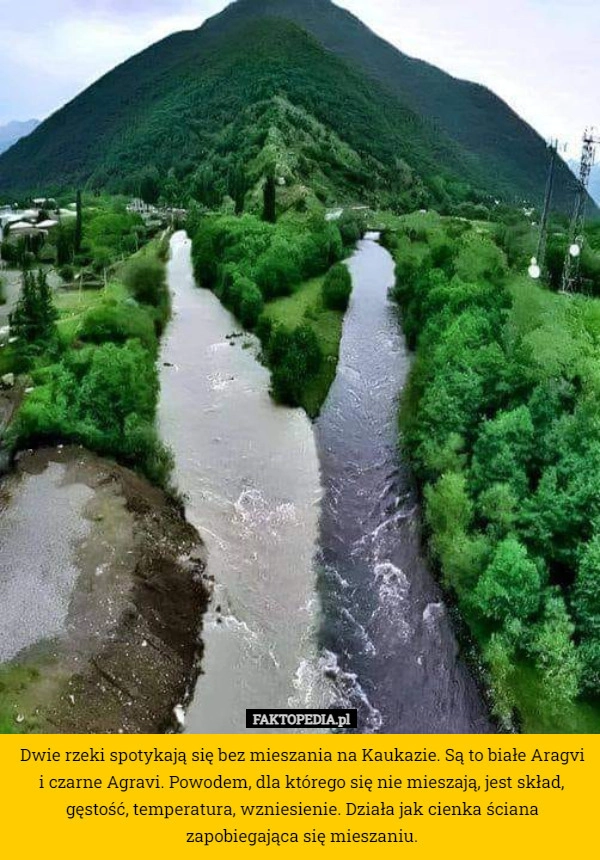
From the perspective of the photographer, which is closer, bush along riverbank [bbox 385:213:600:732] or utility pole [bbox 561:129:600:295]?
bush along riverbank [bbox 385:213:600:732]

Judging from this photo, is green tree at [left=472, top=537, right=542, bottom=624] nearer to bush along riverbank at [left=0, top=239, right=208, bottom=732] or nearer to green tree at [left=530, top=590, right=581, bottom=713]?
green tree at [left=530, top=590, right=581, bottom=713]

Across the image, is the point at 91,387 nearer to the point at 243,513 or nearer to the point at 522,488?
the point at 243,513

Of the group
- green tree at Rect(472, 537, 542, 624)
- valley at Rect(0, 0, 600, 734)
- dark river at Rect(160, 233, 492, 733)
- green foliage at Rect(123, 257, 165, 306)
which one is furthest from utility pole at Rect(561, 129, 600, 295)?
green foliage at Rect(123, 257, 165, 306)

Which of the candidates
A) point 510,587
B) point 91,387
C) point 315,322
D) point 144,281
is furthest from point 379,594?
point 144,281

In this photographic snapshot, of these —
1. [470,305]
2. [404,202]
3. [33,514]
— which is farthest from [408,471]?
[404,202]

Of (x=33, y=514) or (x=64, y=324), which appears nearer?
(x=33, y=514)

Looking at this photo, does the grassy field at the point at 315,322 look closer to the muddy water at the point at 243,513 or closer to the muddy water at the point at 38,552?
the muddy water at the point at 243,513
